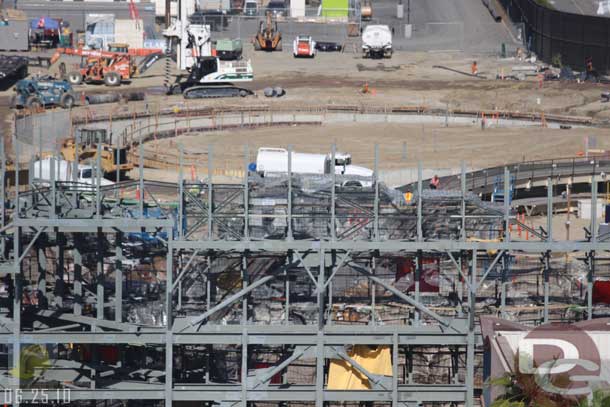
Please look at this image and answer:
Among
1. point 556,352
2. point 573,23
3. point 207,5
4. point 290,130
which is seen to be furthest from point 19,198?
point 207,5

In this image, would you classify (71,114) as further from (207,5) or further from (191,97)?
(207,5)

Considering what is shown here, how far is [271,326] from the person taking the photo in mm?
28969

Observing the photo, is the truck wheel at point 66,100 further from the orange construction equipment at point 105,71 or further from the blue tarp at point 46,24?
the blue tarp at point 46,24

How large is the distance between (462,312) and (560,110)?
41415 mm

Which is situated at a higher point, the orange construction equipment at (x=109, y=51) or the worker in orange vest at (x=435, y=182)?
the orange construction equipment at (x=109, y=51)

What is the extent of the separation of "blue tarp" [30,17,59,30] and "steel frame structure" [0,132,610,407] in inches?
2552

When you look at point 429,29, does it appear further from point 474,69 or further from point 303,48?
point 474,69

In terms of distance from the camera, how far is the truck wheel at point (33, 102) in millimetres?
66062

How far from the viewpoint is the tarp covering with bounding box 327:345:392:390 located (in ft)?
97.1

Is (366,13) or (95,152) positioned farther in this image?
(366,13)
